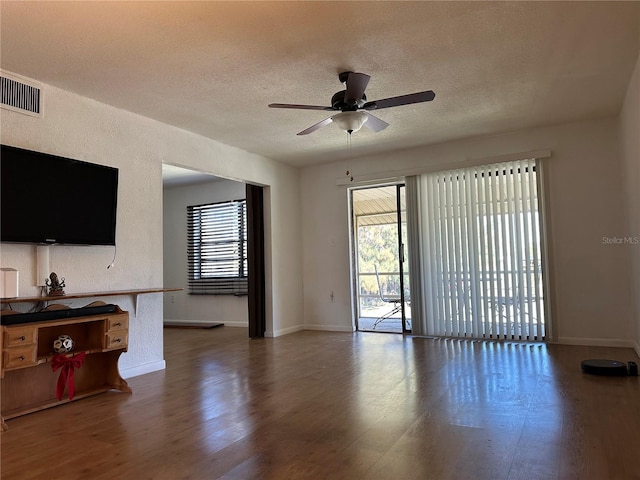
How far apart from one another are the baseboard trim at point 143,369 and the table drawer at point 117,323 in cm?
67

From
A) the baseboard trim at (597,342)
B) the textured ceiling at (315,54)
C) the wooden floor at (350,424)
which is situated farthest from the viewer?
the baseboard trim at (597,342)

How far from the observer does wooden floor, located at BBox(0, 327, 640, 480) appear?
2.15 meters

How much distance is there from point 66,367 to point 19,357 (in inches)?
15.3

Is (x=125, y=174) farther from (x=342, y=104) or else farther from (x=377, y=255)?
(x=377, y=255)

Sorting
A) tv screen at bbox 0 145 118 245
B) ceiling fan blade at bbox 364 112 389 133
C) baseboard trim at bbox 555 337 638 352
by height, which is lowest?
baseboard trim at bbox 555 337 638 352

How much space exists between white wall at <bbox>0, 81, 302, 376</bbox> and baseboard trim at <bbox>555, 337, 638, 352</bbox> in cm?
454

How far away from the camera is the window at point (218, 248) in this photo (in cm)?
760

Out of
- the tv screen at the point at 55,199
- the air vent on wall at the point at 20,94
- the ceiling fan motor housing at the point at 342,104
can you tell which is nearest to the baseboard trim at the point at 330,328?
the tv screen at the point at 55,199

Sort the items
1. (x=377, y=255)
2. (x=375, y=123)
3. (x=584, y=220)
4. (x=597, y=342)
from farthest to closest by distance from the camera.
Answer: (x=377, y=255) < (x=584, y=220) < (x=597, y=342) < (x=375, y=123)

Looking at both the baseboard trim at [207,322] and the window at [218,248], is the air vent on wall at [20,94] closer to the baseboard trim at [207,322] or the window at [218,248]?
the window at [218,248]

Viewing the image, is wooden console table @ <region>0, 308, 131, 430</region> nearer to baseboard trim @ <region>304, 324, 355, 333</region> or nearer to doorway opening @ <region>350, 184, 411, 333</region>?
baseboard trim @ <region>304, 324, 355, 333</region>

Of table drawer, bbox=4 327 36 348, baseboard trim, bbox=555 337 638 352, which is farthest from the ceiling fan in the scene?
baseboard trim, bbox=555 337 638 352

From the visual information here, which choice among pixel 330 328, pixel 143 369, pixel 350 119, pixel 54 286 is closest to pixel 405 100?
pixel 350 119

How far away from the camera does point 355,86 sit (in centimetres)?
328
